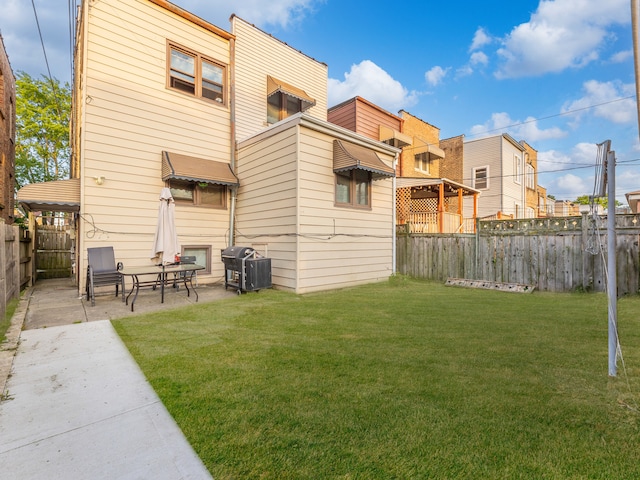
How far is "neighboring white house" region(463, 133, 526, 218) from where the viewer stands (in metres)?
19.4

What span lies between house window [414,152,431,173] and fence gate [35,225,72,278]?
15.9 m

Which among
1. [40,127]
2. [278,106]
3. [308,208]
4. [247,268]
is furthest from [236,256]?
[40,127]

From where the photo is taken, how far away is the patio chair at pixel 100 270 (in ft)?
19.7

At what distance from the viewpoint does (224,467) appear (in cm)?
176

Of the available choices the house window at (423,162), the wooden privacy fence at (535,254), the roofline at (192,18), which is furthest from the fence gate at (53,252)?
the house window at (423,162)

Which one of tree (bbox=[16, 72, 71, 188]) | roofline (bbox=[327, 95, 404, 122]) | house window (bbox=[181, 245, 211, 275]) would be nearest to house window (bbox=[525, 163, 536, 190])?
roofline (bbox=[327, 95, 404, 122])

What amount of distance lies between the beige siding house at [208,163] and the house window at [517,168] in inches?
613

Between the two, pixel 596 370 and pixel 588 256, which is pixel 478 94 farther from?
pixel 596 370

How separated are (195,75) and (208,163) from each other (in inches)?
97.2

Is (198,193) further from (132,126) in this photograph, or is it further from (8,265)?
(8,265)

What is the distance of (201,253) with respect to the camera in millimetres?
8617

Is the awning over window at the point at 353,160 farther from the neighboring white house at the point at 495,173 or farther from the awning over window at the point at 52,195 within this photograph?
the neighboring white house at the point at 495,173

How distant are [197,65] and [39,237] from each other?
8.60 meters

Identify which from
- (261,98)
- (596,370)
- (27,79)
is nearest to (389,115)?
(261,98)
